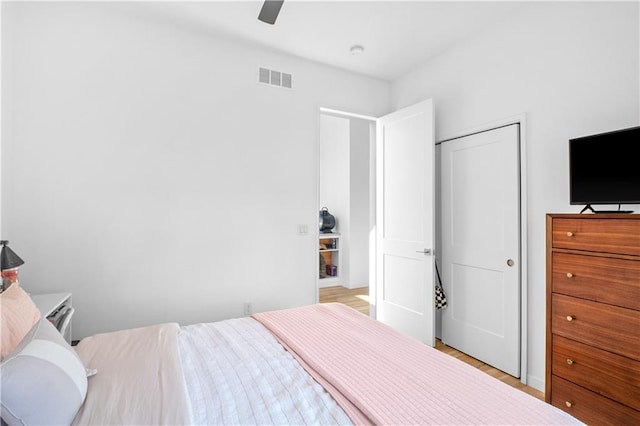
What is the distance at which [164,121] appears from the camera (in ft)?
8.63

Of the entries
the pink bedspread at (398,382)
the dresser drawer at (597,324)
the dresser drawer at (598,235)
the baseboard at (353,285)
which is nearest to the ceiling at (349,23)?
the dresser drawer at (598,235)

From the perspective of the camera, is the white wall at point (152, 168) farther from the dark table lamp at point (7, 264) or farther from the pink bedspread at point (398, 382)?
the pink bedspread at point (398, 382)

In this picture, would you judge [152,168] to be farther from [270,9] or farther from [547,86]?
[547,86]

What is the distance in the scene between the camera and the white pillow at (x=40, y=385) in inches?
34.9

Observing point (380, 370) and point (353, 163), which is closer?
point (380, 370)

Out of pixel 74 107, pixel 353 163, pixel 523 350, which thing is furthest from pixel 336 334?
pixel 353 163

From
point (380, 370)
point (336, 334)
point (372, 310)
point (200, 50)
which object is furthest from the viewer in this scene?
point (372, 310)

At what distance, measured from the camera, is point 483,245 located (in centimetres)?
270

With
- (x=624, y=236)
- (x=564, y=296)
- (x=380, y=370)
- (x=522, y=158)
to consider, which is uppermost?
(x=522, y=158)

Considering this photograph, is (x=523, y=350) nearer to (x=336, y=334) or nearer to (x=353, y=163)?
(x=336, y=334)

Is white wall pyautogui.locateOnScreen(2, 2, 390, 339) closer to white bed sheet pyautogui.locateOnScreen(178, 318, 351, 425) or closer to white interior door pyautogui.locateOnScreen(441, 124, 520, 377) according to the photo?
white bed sheet pyautogui.locateOnScreen(178, 318, 351, 425)

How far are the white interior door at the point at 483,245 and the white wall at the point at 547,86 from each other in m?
0.12

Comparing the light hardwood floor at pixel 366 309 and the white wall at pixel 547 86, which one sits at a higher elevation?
the white wall at pixel 547 86

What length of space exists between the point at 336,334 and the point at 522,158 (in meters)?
1.88
